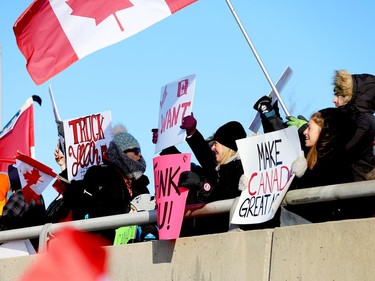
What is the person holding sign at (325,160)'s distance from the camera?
579cm

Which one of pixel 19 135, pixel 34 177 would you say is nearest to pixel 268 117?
pixel 34 177

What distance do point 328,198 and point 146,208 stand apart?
104 inches

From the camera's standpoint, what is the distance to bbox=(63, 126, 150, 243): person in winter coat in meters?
7.95

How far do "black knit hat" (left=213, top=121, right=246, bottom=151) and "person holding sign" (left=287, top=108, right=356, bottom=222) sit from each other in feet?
3.26

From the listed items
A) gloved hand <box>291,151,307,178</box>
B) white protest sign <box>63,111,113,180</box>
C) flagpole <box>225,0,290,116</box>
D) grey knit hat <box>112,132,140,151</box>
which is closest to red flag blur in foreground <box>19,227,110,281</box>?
gloved hand <box>291,151,307,178</box>

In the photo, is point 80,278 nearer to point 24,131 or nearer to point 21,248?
point 21,248

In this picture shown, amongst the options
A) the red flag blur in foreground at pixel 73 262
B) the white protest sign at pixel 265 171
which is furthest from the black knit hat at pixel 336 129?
the red flag blur in foreground at pixel 73 262

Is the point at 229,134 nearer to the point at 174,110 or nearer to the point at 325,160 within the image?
the point at 174,110

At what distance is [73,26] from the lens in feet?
32.3

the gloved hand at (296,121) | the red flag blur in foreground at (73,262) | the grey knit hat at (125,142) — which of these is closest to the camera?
the red flag blur in foreground at (73,262)

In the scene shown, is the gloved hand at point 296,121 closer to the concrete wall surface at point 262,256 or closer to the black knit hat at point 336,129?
the black knit hat at point 336,129

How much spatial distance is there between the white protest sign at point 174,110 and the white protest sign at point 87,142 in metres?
1.59

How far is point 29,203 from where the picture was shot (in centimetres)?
928

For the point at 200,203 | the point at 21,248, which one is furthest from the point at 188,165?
the point at 21,248
